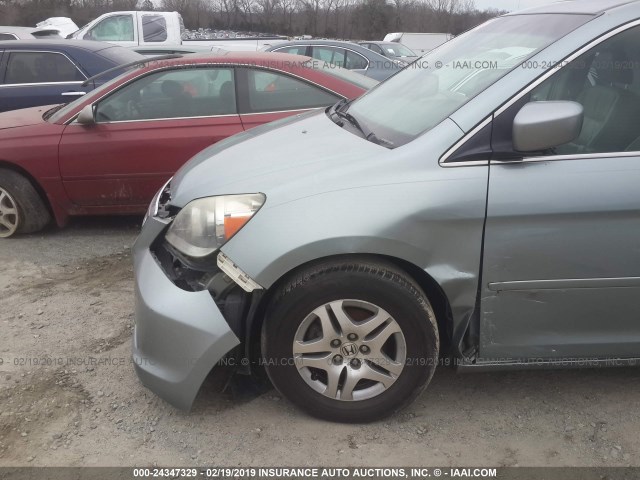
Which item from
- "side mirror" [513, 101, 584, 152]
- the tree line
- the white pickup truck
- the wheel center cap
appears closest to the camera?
"side mirror" [513, 101, 584, 152]

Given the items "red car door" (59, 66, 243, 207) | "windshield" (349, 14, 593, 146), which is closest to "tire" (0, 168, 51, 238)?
"red car door" (59, 66, 243, 207)

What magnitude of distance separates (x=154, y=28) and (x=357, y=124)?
12.4 meters

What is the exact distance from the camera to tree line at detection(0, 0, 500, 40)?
96.6ft

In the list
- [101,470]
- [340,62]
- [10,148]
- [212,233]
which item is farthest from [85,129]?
[340,62]

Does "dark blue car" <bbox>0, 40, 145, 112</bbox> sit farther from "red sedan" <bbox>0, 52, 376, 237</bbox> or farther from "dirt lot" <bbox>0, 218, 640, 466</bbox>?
"dirt lot" <bbox>0, 218, 640, 466</bbox>

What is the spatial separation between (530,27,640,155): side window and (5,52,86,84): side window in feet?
18.0

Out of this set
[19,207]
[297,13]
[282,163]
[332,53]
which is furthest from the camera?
[297,13]

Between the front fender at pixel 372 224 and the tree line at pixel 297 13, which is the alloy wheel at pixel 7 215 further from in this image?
the tree line at pixel 297 13

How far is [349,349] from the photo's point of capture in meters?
2.41

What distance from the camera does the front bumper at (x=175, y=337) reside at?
229cm

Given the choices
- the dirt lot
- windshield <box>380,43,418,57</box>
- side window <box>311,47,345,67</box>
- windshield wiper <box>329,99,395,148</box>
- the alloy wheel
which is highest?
windshield <box>380,43,418,57</box>

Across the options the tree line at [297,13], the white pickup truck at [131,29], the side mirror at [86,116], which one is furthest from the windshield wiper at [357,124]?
the tree line at [297,13]

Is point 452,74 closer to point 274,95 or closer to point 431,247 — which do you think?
point 431,247

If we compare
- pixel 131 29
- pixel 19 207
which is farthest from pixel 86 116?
pixel 131 29
